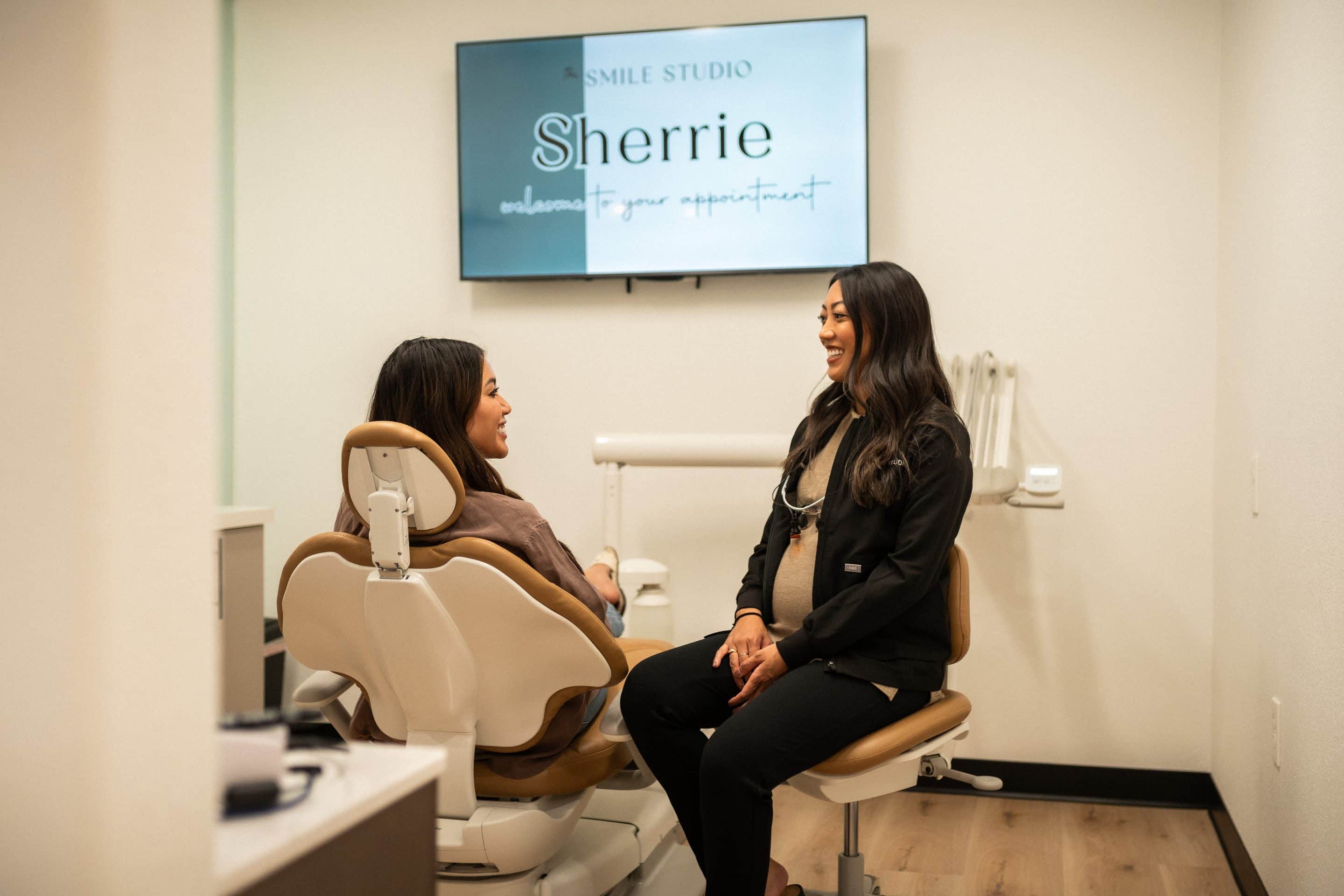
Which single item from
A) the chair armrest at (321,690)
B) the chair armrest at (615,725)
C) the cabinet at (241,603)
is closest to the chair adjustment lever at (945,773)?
the chair armrest at (615,725)

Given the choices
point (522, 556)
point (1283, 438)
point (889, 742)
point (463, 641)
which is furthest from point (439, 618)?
point (1283, 438)

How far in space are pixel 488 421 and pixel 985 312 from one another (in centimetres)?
156

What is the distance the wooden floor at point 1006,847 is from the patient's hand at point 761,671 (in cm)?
70

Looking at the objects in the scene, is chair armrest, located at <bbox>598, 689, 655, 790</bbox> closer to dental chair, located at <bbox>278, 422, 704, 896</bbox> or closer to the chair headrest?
dental chair, located at <bbox>278, 422, 704, 896</bbox>

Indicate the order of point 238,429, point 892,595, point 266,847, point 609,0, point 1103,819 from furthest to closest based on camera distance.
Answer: point 238,429, point 609,0, point 1103,819, point 892,595, point 266,847

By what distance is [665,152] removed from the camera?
9.77 ft

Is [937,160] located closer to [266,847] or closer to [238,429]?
[238,429]

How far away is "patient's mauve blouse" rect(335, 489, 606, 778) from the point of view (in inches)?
65.1

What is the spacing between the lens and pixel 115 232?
73 cm

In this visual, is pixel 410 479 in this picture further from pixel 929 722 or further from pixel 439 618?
pixel 929 722

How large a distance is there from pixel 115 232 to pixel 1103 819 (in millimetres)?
2694

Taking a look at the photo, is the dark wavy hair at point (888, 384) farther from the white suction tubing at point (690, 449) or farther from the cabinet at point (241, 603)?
the cabinet at point (241, 603)

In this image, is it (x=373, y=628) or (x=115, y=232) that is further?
(x=373, y=628)

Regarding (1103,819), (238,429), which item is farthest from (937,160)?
(238,429)
